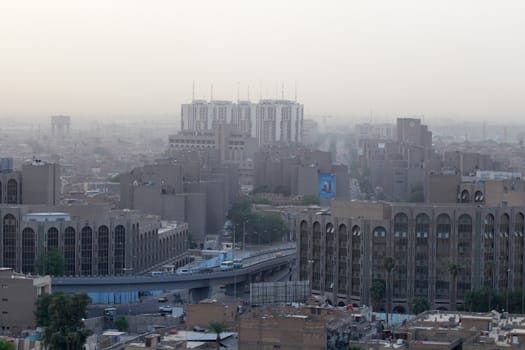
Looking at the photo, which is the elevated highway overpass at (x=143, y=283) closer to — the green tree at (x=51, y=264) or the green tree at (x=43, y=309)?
the green tree at (x=51, y=264)

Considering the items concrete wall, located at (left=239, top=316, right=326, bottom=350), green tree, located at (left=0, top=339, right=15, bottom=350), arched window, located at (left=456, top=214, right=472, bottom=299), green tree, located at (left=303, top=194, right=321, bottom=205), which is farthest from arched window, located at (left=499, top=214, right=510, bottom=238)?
green tree, located at (left=303, top=194, right=321, bottom=205)

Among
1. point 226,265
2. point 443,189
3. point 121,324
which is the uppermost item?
point 443,189

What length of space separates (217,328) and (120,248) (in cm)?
1817

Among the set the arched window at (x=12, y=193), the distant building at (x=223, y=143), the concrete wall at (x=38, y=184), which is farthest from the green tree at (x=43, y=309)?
the distant building at (x=223, y=143)

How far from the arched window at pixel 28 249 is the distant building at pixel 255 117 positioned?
293 feet

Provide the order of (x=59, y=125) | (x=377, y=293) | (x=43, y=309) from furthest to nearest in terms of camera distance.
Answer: (x=59, y=125), (x=377, y=293), (x=43, y=309)

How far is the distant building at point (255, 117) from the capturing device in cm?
13738

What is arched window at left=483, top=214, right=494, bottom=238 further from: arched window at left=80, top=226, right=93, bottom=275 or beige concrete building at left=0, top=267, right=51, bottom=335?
beige concrete building at left=0, top=267, right=51, bottom=335

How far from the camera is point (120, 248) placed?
4719cm

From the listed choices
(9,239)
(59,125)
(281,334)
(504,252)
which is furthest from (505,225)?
(59,125)

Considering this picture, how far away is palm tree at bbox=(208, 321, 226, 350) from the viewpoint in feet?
94.6

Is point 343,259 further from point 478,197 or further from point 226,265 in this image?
point 226,265

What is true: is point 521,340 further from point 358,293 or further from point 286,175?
point 286,175

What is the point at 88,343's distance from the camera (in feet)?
102
